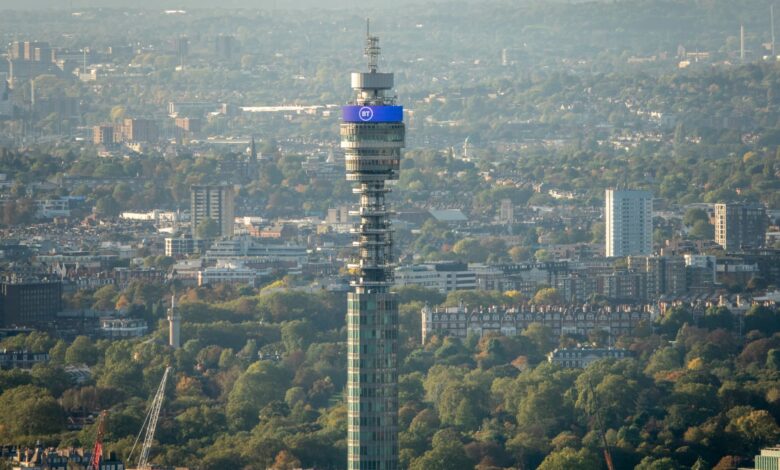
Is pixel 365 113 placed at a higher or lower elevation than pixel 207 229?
higher

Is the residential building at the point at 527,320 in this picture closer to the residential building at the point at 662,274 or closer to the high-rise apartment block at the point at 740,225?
the residential building at the point at 662,274

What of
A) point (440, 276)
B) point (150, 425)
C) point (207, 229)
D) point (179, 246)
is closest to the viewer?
point (150, 425)

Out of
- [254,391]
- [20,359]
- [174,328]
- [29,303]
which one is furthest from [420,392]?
[29,303]

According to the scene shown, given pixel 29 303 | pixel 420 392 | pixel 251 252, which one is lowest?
pixel 420 392

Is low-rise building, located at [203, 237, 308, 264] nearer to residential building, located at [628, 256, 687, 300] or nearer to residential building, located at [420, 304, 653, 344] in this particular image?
residential building, located at [628, 256, 687, 300]

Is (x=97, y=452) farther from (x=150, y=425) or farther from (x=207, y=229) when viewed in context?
(x=207, y=229)

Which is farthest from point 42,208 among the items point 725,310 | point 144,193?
point 725,310

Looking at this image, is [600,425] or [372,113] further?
[600,425]

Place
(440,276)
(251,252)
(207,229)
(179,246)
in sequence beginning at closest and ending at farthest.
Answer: (440,276) < (251,252) < (179,246) < (207,229)
